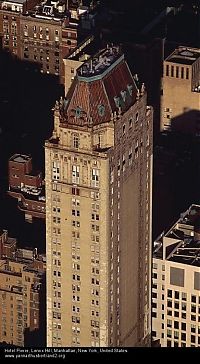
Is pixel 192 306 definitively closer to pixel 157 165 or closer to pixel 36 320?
pixel 36 320

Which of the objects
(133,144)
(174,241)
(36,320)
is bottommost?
(36,320)

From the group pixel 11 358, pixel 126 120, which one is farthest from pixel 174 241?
pixel 11 358

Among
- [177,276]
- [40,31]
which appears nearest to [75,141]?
[177,276]

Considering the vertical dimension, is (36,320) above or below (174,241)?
below

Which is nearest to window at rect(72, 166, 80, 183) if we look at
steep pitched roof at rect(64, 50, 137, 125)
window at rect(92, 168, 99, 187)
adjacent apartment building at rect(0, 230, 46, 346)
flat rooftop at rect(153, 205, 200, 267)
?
window at rect(92, 168, 99, 187)

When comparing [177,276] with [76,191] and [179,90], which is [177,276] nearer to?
[76,191]

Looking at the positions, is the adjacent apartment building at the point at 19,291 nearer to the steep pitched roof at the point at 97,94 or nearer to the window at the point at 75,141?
the window at the point at 75,141

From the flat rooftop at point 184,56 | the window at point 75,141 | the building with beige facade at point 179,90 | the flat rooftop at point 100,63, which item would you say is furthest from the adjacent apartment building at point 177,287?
the flat rooftop at point 184,56
